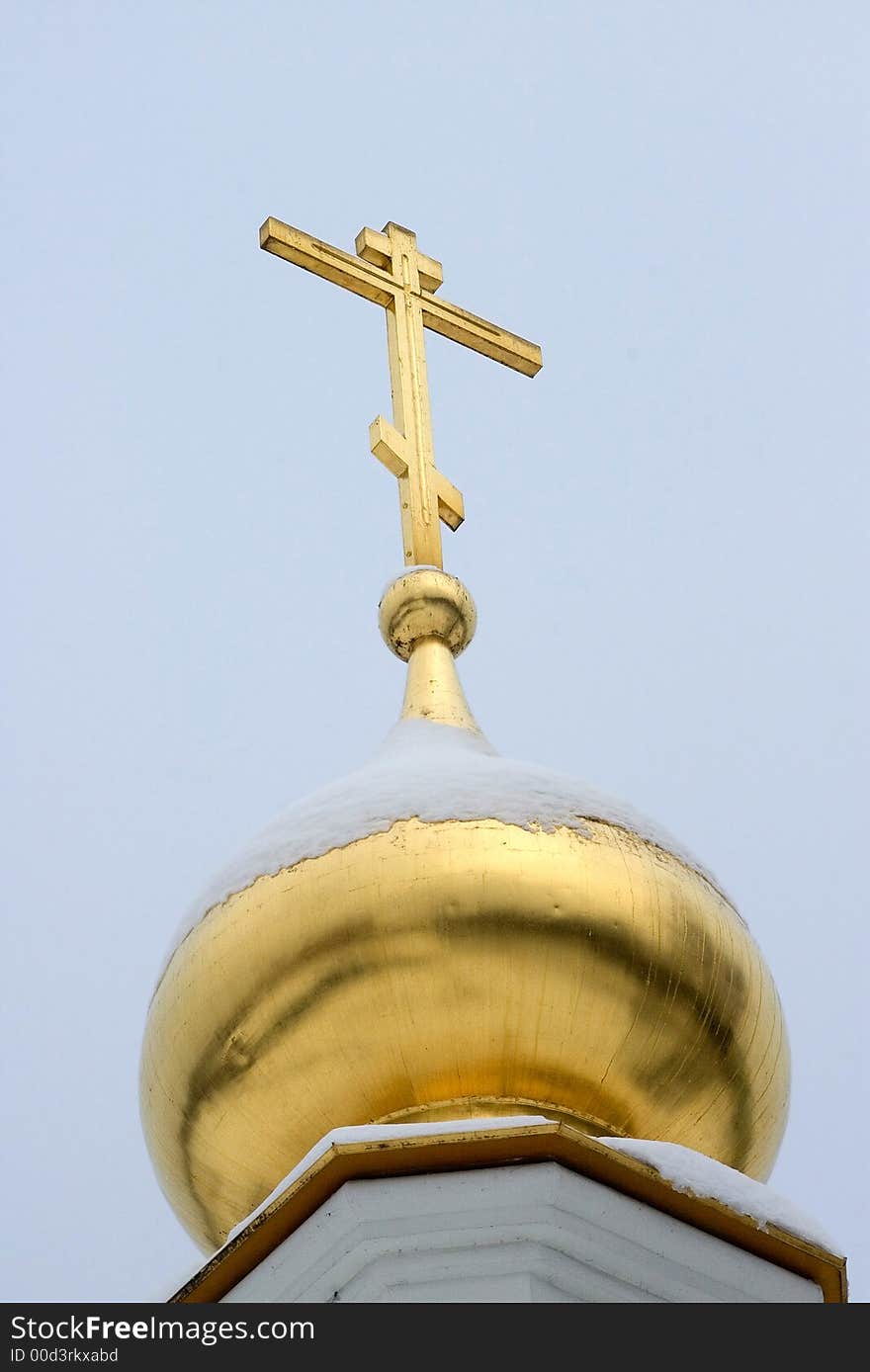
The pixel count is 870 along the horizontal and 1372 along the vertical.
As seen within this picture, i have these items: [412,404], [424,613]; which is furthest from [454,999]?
[412,404]

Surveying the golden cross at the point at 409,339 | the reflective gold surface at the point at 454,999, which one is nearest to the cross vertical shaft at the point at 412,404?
the golden cross at the point at 409,339

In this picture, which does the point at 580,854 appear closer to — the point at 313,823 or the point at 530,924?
the point at 530,924

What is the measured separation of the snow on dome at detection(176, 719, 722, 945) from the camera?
7.20 meters

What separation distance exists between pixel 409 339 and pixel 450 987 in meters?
3.40

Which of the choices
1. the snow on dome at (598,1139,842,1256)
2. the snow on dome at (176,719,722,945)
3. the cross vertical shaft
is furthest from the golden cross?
the snow on dome at (598,1139,842,1256)

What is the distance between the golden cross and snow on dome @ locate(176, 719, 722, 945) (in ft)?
5.37

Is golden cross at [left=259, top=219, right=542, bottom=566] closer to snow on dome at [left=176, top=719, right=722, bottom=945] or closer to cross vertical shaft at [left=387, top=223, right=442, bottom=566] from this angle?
cross vertical shaft at [left=387, top=223, right=442, bottom=566]

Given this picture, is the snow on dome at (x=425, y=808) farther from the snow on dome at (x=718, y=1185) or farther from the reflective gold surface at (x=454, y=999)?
the snow on dome at (x=718, y=1185)

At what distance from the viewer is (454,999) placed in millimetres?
6898

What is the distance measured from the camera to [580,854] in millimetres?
7148

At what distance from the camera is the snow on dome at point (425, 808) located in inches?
284

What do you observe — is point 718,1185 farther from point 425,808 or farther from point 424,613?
point 424,613
